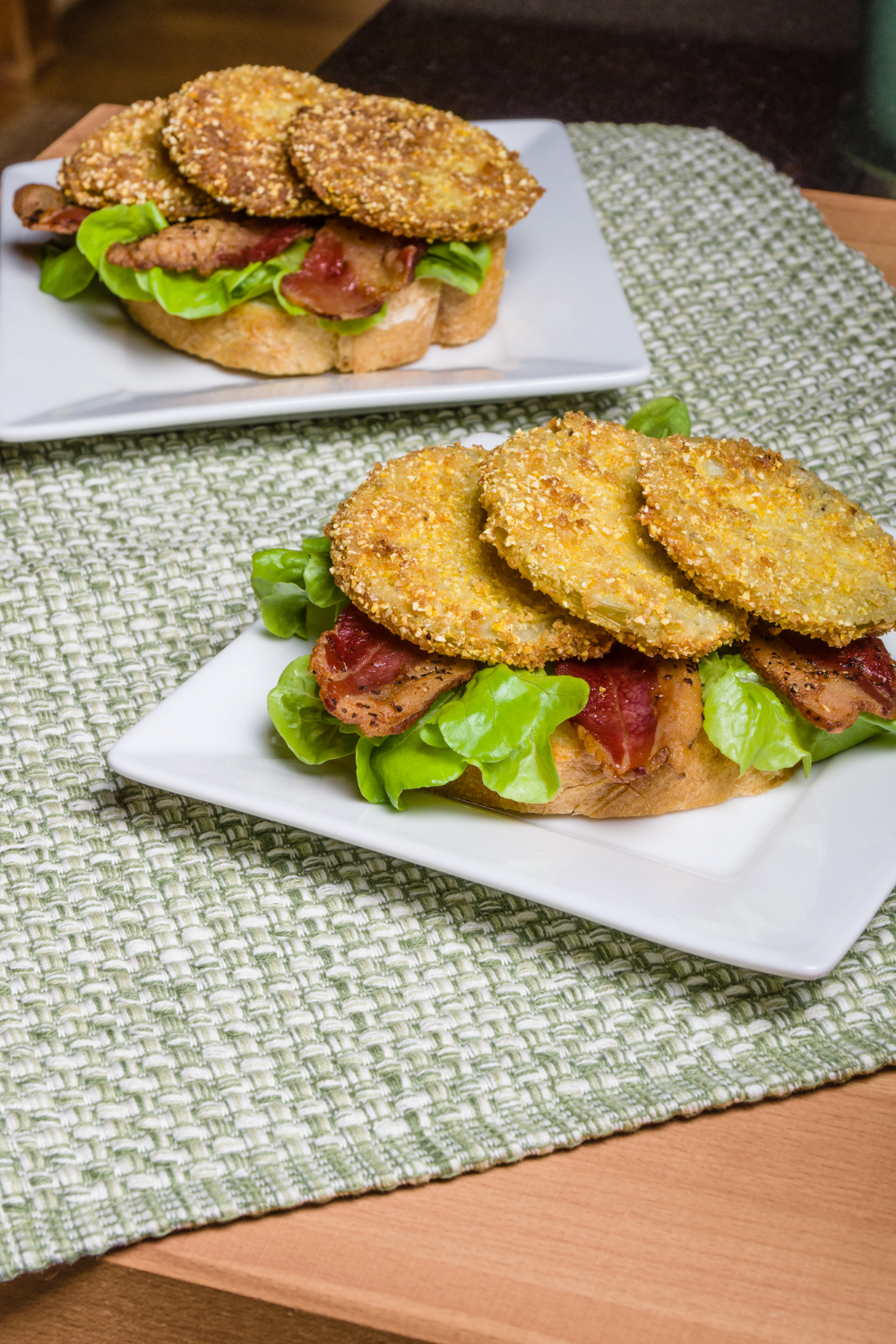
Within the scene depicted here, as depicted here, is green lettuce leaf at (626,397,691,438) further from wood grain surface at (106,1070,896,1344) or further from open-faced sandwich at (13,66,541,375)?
wood grain surface at (106,1070,896,1344)

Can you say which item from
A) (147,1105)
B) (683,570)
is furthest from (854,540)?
(147,1105)

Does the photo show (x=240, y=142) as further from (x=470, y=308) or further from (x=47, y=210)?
(x=470, y=308)

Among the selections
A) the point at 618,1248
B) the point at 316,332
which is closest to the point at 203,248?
the point at 316,332

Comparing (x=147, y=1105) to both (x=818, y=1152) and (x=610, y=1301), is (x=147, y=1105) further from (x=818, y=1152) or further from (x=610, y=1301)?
(x=818, y=1152)

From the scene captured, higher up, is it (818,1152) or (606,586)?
(606,586)

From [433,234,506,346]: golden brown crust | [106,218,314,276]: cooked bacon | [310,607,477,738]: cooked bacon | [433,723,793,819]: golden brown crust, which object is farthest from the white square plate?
[433,234,506,346]: golden brown crust

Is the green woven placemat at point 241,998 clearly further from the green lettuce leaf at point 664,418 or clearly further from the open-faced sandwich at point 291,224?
the green lettuce leaf at point 664,418
